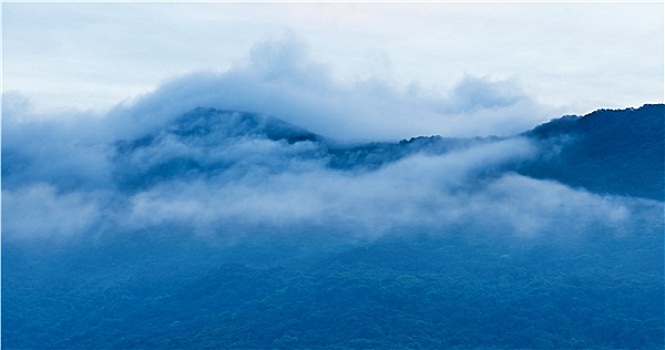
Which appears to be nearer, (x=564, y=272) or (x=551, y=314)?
(x=551, y=314)

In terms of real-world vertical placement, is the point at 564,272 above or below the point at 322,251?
below

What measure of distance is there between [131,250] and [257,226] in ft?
71.8

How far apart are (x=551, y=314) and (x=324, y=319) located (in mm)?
29359

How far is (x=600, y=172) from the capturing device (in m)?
151

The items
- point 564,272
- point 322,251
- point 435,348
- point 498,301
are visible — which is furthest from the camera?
point 322,251

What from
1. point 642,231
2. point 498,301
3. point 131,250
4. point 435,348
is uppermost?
point 131,250

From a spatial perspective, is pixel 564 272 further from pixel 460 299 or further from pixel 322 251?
pixel 322 251

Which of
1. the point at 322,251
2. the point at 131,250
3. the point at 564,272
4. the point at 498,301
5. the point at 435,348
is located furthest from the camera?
the point at 131,250

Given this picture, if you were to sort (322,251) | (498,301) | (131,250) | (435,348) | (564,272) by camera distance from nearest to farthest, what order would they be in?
(435,348), (498,301), (564,272), (322,251), (131,250)

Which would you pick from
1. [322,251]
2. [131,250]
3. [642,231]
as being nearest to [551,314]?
[642,231]

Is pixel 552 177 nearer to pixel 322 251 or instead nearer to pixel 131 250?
pixel 322 251

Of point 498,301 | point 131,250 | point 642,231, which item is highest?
point 131,250

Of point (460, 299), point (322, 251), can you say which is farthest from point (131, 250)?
point (460, 299)

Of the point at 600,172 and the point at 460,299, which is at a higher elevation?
the point at 600,172
